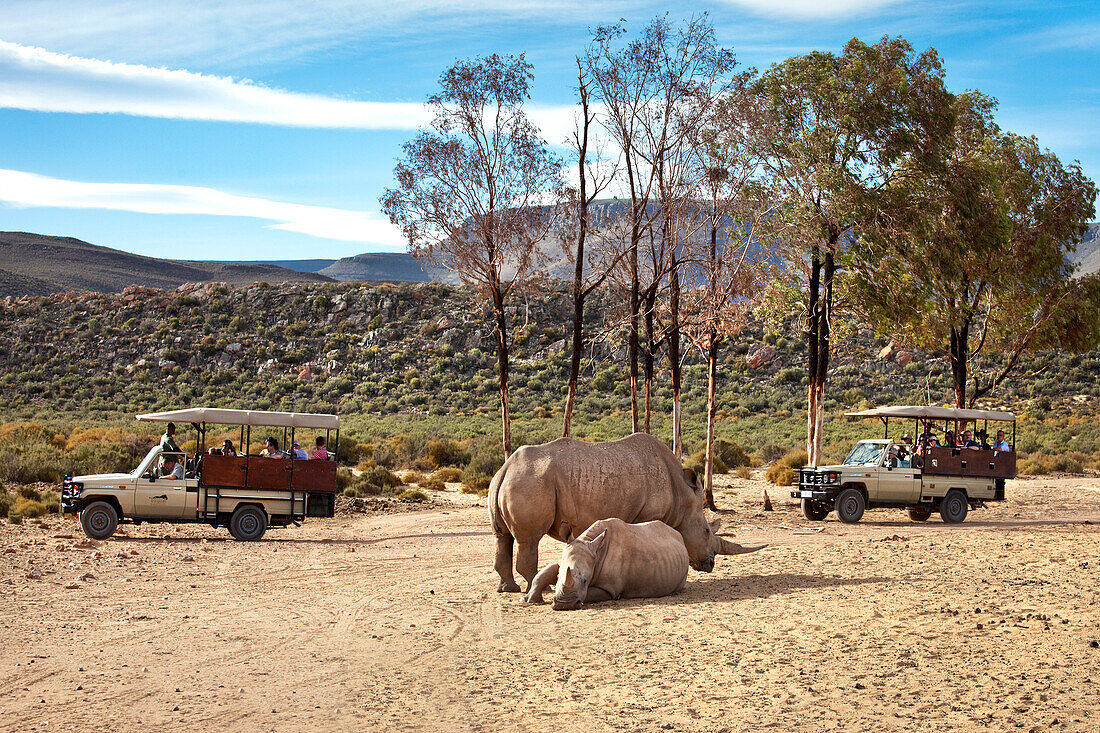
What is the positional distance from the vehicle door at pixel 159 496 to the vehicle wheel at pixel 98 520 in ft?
1.62

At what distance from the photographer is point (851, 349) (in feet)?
230

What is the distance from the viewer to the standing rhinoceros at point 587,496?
12.5 metres

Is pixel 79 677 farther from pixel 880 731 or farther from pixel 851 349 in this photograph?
pixel 851 349

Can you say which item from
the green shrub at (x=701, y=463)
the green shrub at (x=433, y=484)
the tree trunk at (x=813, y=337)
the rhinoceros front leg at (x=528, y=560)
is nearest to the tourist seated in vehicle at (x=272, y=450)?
the rhinoceros front leg at (x=528, y=560)

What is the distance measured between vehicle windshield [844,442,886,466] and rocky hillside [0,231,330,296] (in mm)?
93959

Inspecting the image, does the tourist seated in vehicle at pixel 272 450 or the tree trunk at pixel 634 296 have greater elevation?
the tree trunk at pixel 634 296

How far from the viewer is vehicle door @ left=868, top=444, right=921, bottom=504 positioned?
22.8 meters

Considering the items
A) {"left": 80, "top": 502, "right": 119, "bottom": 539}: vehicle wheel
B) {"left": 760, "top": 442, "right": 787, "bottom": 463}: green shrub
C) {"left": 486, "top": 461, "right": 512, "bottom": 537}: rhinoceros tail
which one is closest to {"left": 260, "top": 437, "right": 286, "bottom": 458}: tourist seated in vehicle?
{"left": 80, "top": 502, "right": 119, "bottom": 539}: vehicle wheel

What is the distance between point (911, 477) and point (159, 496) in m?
16.5

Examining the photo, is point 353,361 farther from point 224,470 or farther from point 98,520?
point 98,520

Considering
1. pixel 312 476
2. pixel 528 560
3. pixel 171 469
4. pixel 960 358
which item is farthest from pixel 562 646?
pixel 960 358

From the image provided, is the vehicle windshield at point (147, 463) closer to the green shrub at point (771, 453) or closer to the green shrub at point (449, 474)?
the green shrub at point (449, 474)

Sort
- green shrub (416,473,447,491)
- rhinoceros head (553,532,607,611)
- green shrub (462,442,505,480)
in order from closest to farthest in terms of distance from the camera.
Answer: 1. rhinoceros head (553,532,607,611)
2. green shrub (416,473,447,491)
3. green shrub (462,442,505,480)

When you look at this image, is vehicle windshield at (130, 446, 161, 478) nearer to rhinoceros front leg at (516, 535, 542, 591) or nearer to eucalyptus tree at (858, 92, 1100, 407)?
rhinoceros front leg at (516, 535, 542, 591)
